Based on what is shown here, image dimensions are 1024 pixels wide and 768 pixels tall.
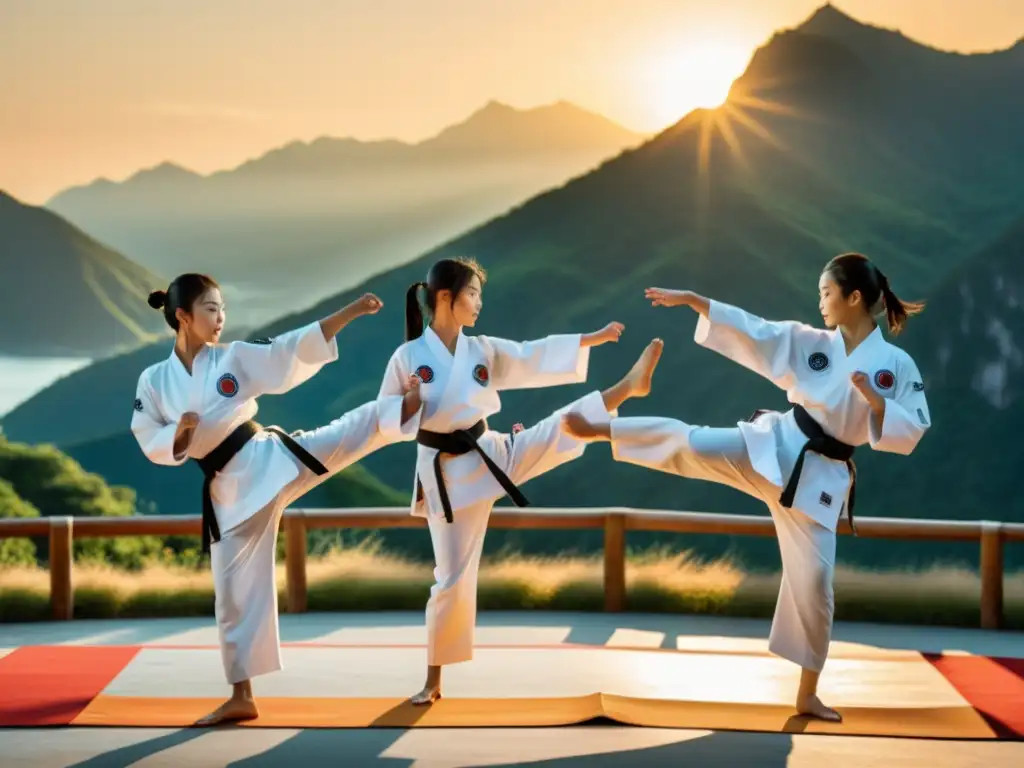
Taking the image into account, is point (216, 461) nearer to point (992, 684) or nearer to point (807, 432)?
point (807, 432)

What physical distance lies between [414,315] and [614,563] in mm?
1869

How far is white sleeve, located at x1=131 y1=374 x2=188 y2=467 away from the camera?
3438mm

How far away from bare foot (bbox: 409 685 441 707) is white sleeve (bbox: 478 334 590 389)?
93cm

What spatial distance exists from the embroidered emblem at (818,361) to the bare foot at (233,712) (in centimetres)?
186

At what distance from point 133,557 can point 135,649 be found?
2.84 m

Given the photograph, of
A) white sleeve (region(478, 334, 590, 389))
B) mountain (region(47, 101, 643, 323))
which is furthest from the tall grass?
mountain (region(47, 101, 643, 323))

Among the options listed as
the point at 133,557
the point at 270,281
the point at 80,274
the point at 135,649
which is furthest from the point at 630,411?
the point at 135,649

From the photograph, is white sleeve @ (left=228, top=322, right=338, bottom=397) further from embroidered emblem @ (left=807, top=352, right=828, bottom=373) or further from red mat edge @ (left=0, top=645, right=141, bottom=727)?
embroidered emblem @ (left=807, top=352, right=828, bottom=373)

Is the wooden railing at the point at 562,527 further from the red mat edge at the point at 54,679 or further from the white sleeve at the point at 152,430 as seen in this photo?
the white sleeve at the point at 152,430

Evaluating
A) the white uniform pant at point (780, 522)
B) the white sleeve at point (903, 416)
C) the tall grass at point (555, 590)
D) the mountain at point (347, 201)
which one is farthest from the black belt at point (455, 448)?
the mountain at point (347, 201)

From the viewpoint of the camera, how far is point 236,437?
3592 mm

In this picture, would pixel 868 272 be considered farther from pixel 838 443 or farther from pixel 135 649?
pixel 135 649

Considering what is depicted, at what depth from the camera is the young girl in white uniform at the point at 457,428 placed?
368cm

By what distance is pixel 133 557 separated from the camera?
715 centimetres
